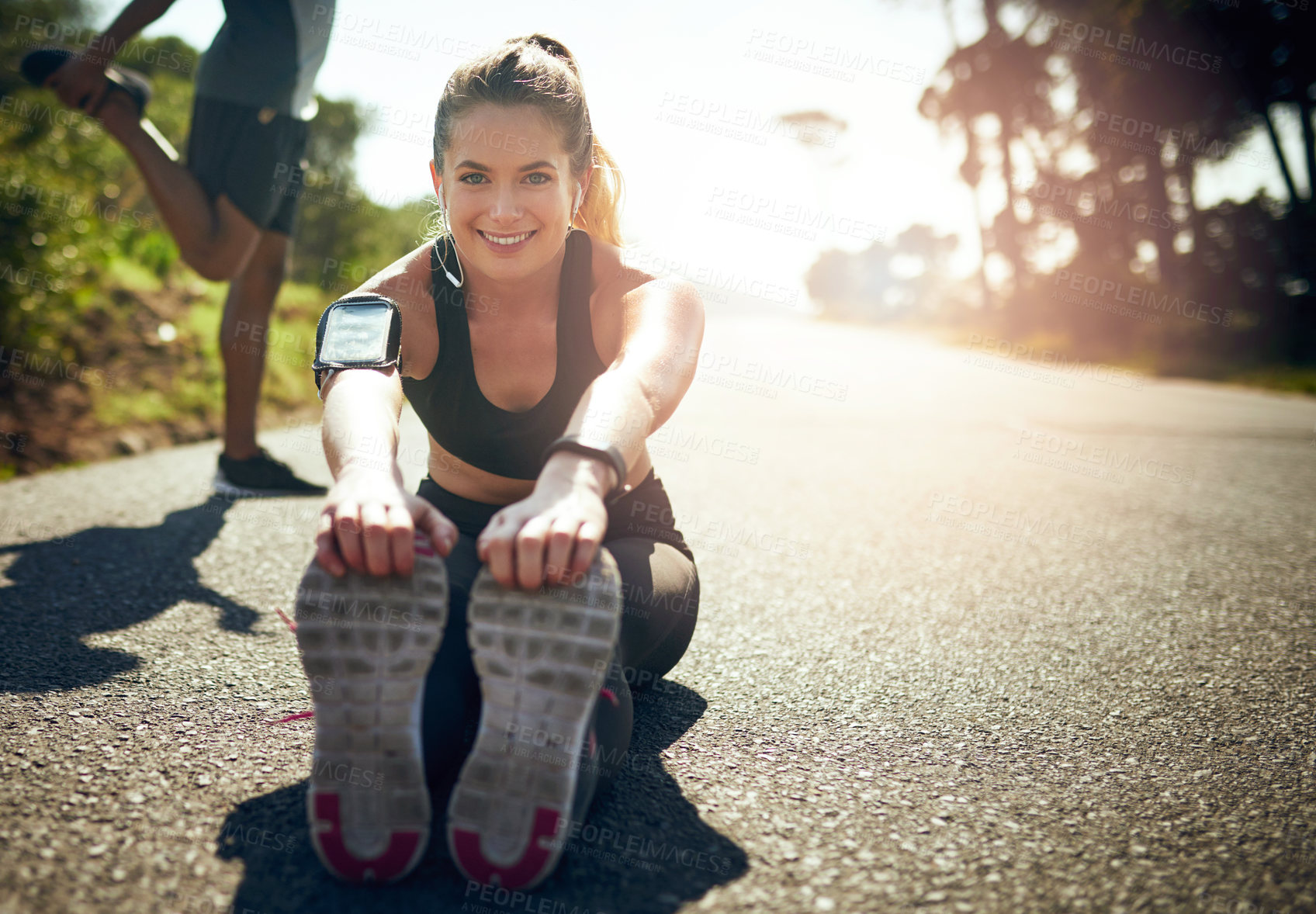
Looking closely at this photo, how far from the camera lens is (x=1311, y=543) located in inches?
121

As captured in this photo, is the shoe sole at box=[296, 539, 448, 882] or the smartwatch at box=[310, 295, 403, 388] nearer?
the shoe sole at box=[296, 539, 448, 882]

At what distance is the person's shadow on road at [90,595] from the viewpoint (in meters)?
1.70

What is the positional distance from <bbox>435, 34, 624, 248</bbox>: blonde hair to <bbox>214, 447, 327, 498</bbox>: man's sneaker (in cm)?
189

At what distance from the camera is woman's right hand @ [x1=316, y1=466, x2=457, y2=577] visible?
108 centimetres

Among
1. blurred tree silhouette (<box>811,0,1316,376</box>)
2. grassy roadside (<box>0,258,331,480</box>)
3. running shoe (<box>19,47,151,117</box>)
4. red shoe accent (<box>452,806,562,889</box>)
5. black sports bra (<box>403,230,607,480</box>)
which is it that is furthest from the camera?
blurred tree silhouette (<box>811,0,1316,376</box>)

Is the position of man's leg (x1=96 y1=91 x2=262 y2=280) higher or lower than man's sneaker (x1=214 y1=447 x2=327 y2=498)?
higher

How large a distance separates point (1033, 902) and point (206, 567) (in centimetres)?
233

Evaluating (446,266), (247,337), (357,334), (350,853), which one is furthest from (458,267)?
(247,337)

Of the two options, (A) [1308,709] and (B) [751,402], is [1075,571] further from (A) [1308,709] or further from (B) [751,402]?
(B) [751,402]

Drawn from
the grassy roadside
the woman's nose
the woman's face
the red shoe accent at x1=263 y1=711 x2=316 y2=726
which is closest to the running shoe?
the grassy roadside

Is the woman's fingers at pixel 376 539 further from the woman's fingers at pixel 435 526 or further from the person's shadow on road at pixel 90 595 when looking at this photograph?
the person's shadow on road at pixel 90 595

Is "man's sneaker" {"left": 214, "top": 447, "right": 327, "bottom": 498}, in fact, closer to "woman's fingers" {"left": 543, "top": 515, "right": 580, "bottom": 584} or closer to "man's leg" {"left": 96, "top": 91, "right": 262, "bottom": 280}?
"man's leg" {"left": 96, "top": 91, "right": 262, "bottom": 280}

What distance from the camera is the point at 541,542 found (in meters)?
1.08

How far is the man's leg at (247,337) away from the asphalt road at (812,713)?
1.05 ft
